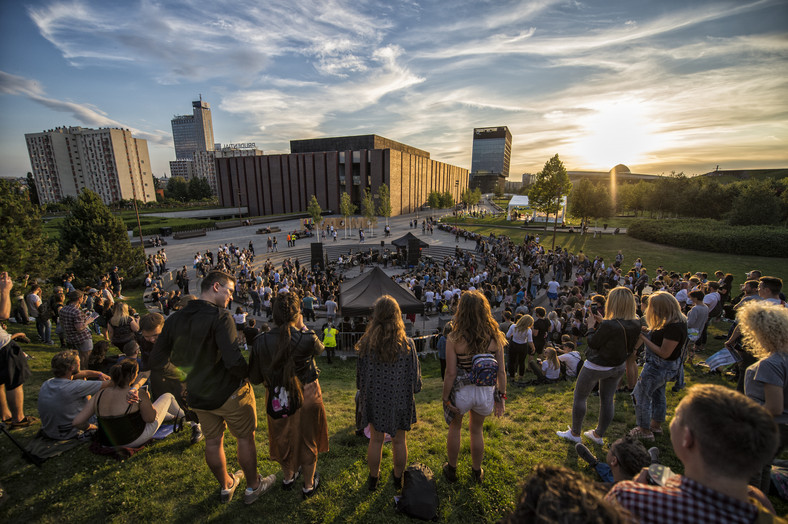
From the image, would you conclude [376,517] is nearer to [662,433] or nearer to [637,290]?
[662,433]

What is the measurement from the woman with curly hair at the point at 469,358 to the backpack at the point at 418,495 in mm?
472

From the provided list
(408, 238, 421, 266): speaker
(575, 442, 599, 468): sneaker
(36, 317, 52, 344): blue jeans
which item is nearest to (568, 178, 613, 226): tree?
(408, 238, 421, 266): speaker

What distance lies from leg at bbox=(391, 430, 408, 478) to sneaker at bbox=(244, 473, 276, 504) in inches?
51.4

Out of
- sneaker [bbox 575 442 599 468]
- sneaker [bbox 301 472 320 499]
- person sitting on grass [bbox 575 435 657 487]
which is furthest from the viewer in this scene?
sneaker [bbox 575 442 599 468]

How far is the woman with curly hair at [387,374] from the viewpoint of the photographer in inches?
111

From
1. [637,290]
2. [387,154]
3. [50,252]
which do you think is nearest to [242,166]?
[387,154]

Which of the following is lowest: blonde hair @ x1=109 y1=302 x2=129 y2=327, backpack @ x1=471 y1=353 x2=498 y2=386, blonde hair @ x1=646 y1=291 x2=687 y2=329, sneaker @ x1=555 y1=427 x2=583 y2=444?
sneaker @ x1=555 y1=427 x2=583 y2=444

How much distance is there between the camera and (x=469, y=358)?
298 cm

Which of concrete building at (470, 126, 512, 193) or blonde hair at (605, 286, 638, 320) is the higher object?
concrete building at (470, 126, 512, 193)

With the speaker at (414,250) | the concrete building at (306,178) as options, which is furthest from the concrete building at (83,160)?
the speaker at (414,250)

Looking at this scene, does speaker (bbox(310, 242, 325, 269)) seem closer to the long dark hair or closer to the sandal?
the long dark hair

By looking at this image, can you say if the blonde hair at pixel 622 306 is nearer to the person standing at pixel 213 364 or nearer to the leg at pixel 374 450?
the leg at pixel 374 450

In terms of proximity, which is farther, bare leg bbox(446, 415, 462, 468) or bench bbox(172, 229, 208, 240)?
bench bbox(172, 229, 208, 240)

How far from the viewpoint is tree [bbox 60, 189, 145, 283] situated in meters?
16.3
